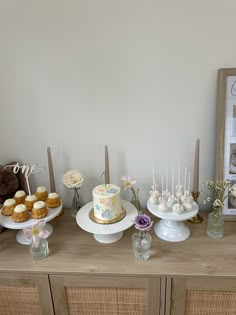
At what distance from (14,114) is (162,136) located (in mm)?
691

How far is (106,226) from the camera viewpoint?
1.01 meters

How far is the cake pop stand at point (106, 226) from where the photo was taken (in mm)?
992

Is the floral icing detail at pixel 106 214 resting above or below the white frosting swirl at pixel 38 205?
below

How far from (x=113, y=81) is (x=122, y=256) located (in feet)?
2.35

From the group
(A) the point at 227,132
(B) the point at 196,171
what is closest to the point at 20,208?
(B) the point at 196,171

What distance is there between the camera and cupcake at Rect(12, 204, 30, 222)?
993 mm

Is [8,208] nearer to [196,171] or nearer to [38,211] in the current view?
[38,211]

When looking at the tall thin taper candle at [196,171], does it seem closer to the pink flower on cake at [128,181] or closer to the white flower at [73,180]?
the pink flower on cake at [128,181]

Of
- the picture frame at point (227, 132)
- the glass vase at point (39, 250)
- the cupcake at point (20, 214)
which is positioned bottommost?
the glass vase at point (39, 250)

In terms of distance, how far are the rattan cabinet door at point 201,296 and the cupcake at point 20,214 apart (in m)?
0.59

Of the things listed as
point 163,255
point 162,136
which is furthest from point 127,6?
point 163,255

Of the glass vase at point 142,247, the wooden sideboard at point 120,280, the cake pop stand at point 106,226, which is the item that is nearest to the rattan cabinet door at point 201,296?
the wooden sideboard at point 120,280

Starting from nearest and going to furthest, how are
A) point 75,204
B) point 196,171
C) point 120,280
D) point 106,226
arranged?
point 120,280 → point 106,226 → point 196,171 → point 75,204

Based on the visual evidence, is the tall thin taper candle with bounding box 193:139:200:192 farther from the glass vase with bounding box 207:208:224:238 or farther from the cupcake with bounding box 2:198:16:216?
the cupcake with bounding box 2:198:16:216
